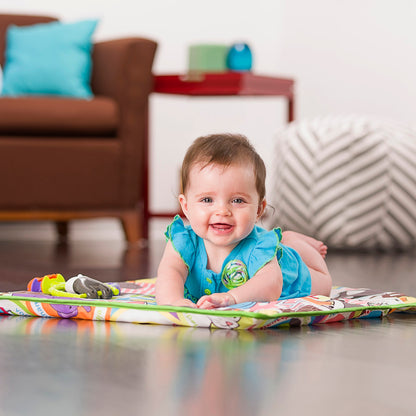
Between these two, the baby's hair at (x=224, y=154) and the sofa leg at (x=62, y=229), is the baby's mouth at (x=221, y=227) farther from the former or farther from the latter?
the sofa leg at (x=62, y=229)

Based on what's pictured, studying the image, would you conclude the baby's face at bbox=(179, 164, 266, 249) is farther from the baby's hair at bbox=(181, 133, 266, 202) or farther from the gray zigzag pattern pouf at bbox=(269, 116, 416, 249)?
the gray zigzag pattern pouf at bbox=(269, 116, 416, 249)

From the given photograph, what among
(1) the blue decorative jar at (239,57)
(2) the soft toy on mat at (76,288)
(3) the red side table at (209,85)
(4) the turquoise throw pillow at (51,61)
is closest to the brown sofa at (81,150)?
(4) the turquoise throw pillow at (51,61)

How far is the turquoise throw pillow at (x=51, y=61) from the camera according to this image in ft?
10.4

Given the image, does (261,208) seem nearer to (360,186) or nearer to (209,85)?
(360,186)

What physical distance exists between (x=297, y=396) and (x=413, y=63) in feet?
10.7

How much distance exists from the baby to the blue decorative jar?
2.13 metres

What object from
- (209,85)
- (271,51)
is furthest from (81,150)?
(271,51)

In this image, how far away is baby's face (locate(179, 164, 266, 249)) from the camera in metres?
1.35

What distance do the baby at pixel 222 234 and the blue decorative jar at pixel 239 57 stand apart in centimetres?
213

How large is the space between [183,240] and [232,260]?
0.09 meters

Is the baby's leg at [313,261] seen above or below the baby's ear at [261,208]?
below

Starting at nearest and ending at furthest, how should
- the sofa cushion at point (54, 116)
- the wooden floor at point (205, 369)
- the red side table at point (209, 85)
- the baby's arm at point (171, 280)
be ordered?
the wooden floor at point (205, 369) < the baby's arm at point (171, 280) < the sofa cushion at point (54, 116) < the red side table at point (209, 85)

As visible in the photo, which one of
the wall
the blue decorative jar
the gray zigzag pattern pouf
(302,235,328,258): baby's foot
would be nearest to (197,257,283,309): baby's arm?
(302,235,328,258): baby's foot

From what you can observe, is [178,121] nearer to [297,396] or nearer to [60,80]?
[60,80]
